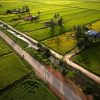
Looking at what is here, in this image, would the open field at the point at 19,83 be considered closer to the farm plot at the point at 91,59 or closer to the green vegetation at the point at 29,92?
the green vegetation at the point at 29,92

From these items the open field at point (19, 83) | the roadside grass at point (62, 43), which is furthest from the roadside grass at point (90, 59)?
the open field at point (19, 83)

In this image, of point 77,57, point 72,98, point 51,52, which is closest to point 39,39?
point 51,52

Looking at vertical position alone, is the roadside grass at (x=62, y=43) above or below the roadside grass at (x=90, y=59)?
below

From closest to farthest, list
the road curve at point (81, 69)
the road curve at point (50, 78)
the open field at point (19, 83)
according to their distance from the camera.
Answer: the road curve at point (50, 78), the open field at point (19, 83), the road curve at point (81, 69)

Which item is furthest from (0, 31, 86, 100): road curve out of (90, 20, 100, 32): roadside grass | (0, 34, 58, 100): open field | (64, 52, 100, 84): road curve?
(90, 20, 100, 32): roadside grass

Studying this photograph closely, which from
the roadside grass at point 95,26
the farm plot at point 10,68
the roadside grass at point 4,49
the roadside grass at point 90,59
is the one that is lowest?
the roadside grass at point 4,49

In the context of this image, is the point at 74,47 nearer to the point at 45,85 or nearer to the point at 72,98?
the point at 45,85

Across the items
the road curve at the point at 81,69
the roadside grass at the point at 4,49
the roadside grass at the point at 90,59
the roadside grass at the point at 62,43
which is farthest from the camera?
the roadside grass at the point at 4,49
